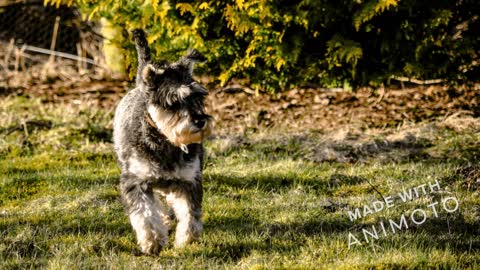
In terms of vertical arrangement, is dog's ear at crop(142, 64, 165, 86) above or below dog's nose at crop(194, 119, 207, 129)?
above

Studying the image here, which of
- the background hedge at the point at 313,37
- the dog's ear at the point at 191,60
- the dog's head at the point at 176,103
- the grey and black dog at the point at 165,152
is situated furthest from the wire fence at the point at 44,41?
the dog's head at the point at 176,103

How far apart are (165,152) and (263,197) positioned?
5.74 ft

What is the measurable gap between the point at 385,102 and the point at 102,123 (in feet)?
14.9

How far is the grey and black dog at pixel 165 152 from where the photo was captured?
559cm

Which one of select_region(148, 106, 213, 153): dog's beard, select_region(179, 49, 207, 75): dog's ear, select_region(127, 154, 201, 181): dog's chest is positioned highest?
select_region(179, 49, 207, 75): dog's ear

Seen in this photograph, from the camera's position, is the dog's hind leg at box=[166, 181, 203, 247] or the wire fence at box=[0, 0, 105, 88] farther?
the wire fence at box=[0, 0, 105, 88]

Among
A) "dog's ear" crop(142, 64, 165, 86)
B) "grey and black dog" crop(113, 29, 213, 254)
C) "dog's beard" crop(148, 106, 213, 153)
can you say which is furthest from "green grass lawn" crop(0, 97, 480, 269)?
"dog's ear" crop(142, 64, 165, 86)

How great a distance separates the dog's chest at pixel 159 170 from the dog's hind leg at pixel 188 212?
0.08 m

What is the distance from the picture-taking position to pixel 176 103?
5605 mm

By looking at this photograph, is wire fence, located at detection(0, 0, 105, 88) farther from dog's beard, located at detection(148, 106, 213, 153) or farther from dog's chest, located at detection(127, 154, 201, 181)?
dog's beard, located at detection(148, 106, 213, 153)

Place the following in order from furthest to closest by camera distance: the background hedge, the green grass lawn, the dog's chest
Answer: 1. the background hedge
2. the dog's chest
3. the green grass lawn

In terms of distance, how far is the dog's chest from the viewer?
5.77 m

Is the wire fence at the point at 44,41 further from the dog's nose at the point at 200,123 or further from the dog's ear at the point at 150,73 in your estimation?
the dog's nose at the point at 200,123

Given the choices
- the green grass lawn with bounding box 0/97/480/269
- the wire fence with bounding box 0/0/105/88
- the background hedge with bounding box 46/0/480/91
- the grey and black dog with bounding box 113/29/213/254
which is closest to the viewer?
the green grass lawn with bounding box 0/97/480/269
